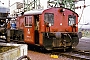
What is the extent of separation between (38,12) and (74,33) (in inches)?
95.6

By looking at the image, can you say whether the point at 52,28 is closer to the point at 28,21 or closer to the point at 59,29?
the point at 59,29

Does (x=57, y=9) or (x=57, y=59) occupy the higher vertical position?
(x=57, y=9)

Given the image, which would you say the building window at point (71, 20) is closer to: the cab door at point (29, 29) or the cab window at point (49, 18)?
the cab window at point (49, 18)

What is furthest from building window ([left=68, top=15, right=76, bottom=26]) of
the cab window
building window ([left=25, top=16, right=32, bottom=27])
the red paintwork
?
building window ([left=25, top=16, right=32, bottom=27])

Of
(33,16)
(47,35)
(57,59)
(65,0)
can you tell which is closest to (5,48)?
(57,59)

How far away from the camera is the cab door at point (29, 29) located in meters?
12.5

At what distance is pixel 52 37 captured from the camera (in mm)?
11531

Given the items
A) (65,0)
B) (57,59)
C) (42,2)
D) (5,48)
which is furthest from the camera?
(42,2)

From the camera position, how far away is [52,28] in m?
11.9

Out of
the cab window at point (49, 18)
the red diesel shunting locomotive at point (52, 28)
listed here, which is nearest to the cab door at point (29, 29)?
the red diesel shunting locomotive at point (52, 28)

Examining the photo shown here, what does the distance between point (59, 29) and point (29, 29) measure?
6.12 ft

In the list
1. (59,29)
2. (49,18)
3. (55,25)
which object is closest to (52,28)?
(55,25)

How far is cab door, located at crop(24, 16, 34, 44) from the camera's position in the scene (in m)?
12.5

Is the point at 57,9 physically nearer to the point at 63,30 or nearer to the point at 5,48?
the point at 63,30
